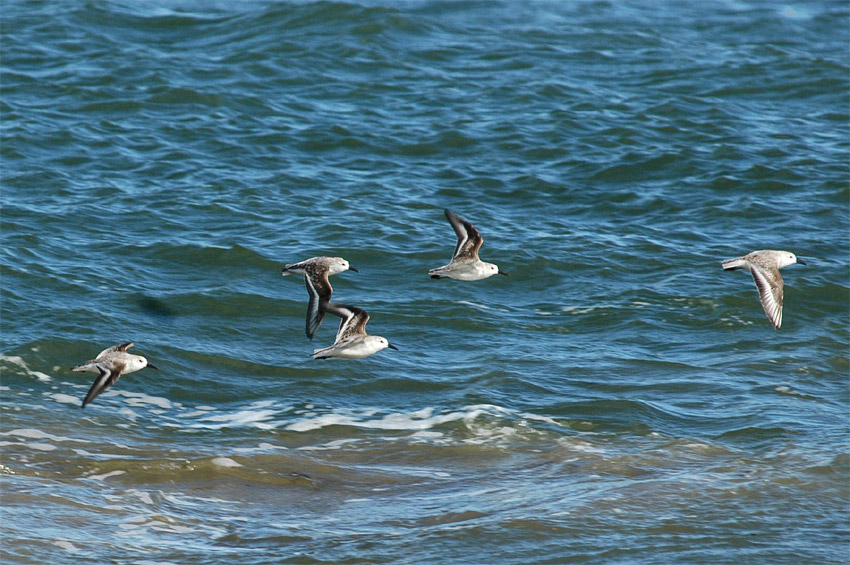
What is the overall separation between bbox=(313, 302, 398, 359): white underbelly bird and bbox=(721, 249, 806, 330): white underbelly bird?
311 cm

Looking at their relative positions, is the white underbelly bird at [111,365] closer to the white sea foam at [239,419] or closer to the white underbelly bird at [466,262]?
the white sea foam at [239,419]

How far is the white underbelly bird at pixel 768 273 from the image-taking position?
29.8 feet

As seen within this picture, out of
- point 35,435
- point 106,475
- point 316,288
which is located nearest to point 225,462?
point 106,475

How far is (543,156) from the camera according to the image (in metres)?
15.5

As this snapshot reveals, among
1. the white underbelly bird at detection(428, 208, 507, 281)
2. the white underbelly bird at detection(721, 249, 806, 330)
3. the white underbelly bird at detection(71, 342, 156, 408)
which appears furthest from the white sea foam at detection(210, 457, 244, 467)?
the white underbelly bird at detection(721, 249, 806, 330)

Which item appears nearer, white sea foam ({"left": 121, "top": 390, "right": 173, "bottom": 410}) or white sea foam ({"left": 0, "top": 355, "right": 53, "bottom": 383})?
white sea foam ({"left": 121, "top": 390, "right": 173, "bottom": 410})

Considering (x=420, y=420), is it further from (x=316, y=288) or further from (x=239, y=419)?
(x=239, y=419)

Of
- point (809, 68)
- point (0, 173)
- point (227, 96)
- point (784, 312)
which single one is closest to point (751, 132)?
point (809, 68)

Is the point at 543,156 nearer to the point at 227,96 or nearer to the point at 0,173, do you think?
the point at 227,96

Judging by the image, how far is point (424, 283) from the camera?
486 inches

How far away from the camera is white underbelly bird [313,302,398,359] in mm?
8750

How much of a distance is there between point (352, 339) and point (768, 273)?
145 inches

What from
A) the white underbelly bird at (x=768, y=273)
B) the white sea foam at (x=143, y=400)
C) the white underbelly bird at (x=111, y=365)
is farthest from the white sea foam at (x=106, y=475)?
the white underbelly bird at (x=768, y=273)

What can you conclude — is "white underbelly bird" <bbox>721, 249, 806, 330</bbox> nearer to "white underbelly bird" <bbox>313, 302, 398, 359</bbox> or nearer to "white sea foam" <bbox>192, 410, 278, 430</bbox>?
"white underbelly bird" <bbox>313, 302, 398, 359</bbox>
